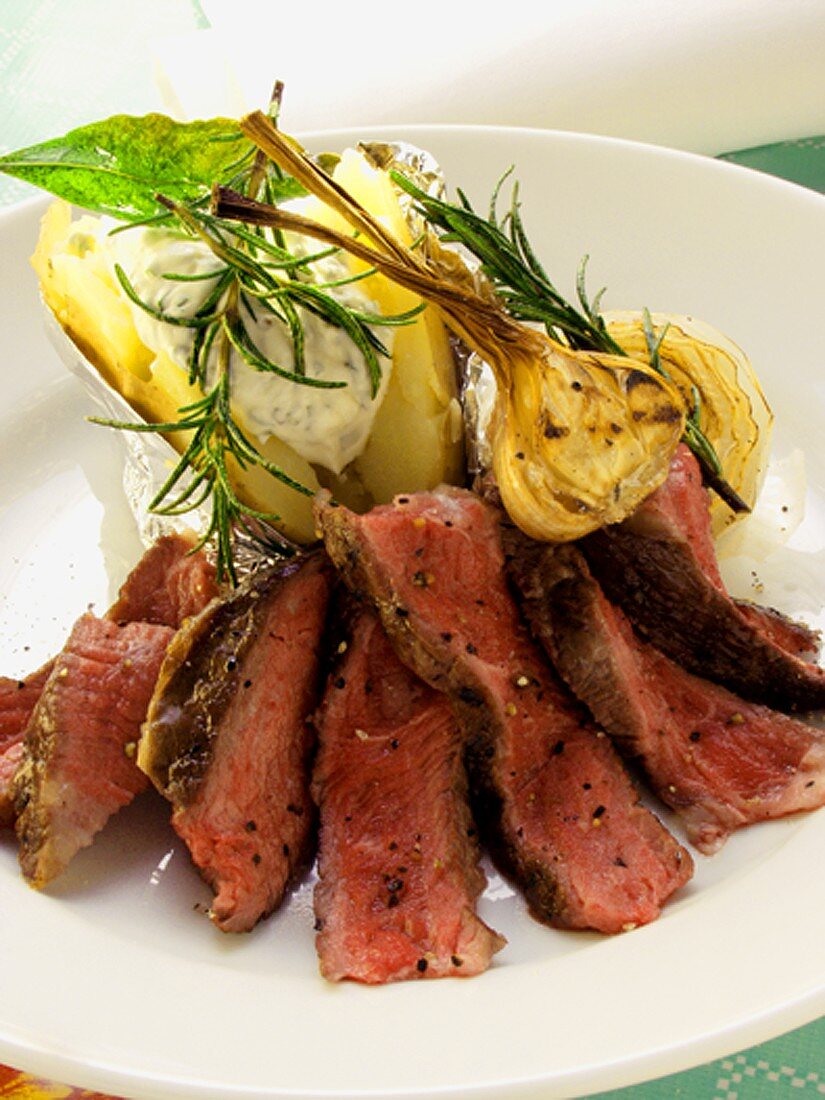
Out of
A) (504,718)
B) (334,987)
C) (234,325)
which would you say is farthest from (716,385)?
(334,987)

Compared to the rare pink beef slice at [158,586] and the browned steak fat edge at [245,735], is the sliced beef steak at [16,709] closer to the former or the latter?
the rare pink beef slice at [158,586]

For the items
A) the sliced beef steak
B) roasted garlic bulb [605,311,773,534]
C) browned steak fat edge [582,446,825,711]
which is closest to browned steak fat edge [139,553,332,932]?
the sliced beef steak

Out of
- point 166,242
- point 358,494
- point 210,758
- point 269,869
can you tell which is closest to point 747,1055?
point 269,869

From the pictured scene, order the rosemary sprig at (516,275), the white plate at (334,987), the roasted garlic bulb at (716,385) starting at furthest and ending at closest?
the roasted garlic bulb at (716,385) → the rosemary sprig at (516,275) → the white plate at (334,987)

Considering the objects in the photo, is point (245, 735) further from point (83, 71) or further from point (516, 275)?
point (83, 71)

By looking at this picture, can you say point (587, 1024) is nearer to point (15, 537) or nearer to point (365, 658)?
point (365, 658)

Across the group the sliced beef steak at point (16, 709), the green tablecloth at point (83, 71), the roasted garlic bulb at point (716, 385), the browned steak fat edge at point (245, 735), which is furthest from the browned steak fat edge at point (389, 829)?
the green tablecloth at point (83, 71)
